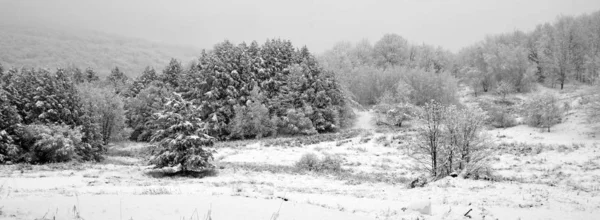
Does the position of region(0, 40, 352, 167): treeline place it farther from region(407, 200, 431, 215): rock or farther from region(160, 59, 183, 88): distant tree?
region(407, 200, 431, 215): rock

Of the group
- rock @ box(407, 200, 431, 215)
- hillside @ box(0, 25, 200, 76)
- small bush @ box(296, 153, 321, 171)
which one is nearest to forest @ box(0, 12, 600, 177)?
small bush @ box(296, 153, 321, 171)

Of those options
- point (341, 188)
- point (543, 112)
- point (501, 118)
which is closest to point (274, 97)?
point (501, 118)

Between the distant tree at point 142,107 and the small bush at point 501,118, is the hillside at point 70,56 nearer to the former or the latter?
the distant tree at point 142,107

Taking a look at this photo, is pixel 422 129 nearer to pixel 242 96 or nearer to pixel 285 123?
pixel 285 123

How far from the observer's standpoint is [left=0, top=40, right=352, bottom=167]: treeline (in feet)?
79.8

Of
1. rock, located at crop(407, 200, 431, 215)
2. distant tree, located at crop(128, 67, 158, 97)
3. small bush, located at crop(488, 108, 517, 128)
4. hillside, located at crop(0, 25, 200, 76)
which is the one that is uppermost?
hillside, located at crop(0, 25, 200, 76)

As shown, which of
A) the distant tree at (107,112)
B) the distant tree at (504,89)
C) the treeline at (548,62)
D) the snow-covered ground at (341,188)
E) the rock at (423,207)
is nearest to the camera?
the snow-covered ground at (341,188)

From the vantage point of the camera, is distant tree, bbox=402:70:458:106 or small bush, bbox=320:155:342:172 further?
distant tree, bbox=402:70:458:106

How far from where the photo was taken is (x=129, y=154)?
37.2 meters

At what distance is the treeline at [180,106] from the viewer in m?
24.3

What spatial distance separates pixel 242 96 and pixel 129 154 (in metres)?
Answer: 16.1

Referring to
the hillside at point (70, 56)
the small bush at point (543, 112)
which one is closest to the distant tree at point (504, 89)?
the small bush at point (543, 112)

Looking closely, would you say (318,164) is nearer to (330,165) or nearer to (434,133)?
(330,165)

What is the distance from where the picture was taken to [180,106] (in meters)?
21.9
